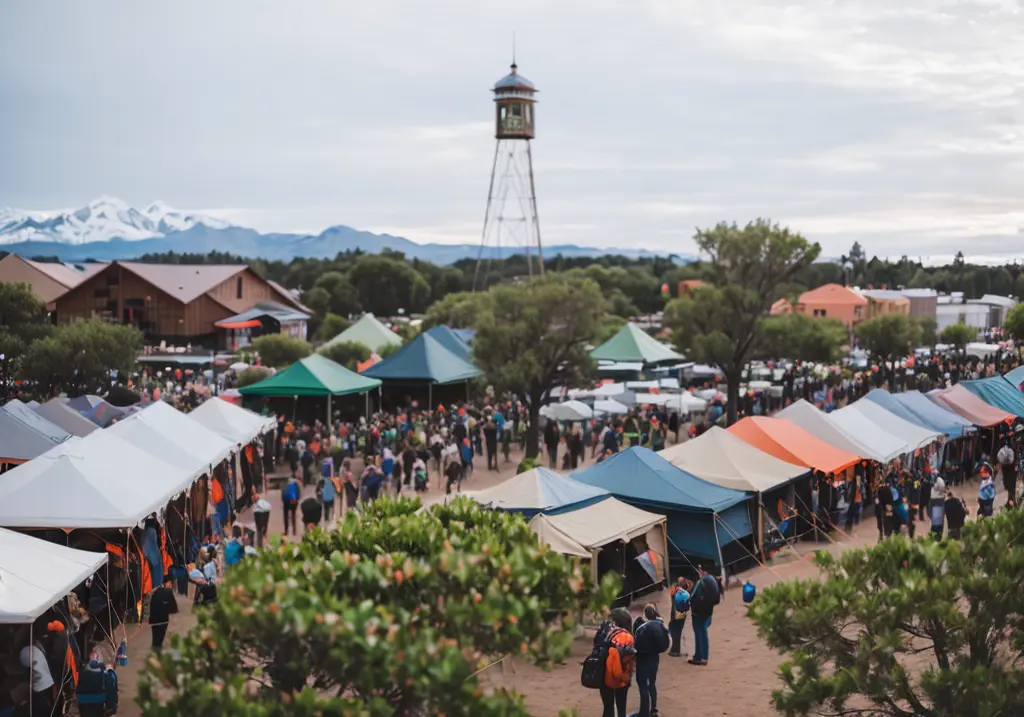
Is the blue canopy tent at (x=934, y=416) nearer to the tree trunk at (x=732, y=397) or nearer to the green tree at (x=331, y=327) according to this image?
the tree trunk at (x=732, y=397)

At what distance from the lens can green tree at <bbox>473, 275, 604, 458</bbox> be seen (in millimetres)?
25906

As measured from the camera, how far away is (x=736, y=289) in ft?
108

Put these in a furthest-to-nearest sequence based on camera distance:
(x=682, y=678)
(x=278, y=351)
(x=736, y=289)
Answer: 1. (x=278, y=351)
2. (x=736, y=289)
3. (x=682, y=678)

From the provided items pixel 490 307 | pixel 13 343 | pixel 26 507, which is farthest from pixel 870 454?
pixel 13 343

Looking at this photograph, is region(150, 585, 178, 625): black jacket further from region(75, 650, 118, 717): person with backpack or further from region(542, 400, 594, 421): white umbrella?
region(542, 400, 594, 421): white umbrella

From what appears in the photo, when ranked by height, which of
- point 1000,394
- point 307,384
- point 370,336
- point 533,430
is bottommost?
point 533,430

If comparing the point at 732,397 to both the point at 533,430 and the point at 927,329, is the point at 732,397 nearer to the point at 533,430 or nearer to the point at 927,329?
the point at 533,430

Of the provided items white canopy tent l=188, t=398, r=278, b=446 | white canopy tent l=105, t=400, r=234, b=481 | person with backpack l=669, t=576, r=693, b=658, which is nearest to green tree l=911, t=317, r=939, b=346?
white canopy tent l=188, t=398, r=278, b=446

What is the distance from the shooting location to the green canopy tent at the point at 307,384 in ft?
85.3

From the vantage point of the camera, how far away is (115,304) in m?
63.0

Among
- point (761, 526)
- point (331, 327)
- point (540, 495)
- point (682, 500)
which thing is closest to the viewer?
point (540, 495)

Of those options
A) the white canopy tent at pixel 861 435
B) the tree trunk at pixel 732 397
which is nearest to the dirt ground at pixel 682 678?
the white canopy tent at pixel 861 435

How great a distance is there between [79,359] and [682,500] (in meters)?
22.9

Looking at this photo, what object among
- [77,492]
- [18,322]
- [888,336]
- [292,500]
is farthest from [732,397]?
[18,322]
